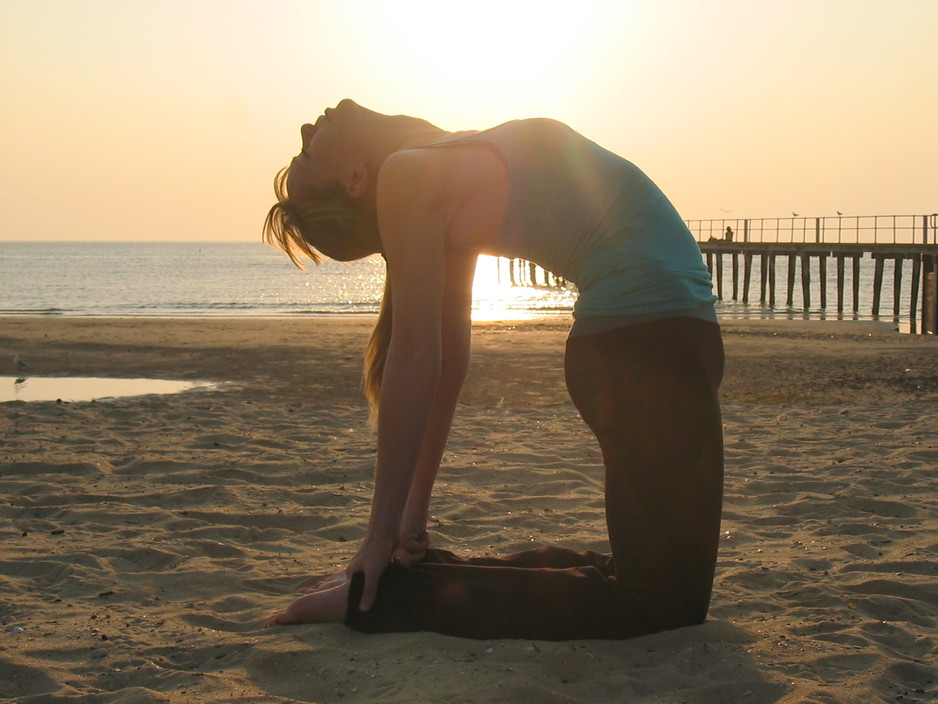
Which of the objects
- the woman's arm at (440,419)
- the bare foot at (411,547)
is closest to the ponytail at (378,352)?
the woman's arm at (440,419)

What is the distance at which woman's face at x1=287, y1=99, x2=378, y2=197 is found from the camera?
109 inches

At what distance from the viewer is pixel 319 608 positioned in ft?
9.36

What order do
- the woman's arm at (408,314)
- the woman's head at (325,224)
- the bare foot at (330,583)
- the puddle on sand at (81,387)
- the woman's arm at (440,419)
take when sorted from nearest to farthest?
1. the woman's arm at (408,314)
2. the woman's head at (325,224)
3. the bare foot at (330,583)
4. the woman's arm at (440,419)
5. the puddle on sand at (81,387)

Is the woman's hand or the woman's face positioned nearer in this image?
the woman's hand

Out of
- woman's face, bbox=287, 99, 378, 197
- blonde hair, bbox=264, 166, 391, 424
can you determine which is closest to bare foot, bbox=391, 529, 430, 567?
blonde hair, bbox=264, 166, 391, 424

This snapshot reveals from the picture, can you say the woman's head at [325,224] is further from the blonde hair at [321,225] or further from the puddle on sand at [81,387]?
the puddle on sand at [81,387]

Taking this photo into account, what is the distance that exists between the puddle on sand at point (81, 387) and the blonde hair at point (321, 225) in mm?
6403

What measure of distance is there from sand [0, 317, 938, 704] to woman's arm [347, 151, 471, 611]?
0.50 meters

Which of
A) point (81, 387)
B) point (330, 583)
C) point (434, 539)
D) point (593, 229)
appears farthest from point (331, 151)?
point (81, 387)

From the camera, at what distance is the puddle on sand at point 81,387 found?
893 centimetres

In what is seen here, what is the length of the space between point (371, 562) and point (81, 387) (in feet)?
26.2

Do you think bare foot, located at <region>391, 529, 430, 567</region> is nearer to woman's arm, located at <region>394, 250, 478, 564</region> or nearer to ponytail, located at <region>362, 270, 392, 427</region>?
woman's arm, located at <region>394, 250, 478, 564</region>

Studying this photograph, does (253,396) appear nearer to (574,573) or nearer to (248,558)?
(248,558)

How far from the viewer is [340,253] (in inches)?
112
